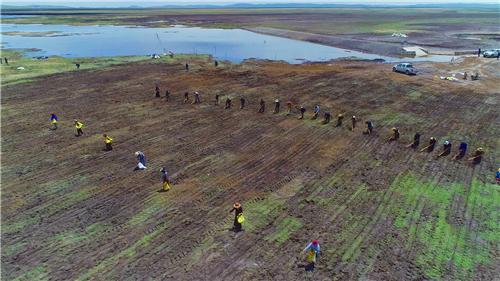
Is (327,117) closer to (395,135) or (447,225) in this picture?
(395,135)

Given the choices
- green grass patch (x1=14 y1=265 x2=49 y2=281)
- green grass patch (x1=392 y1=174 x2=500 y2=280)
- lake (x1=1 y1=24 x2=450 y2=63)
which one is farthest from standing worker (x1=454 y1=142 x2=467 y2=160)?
lake (x1=1 y1=24 x2=450 y2=63)

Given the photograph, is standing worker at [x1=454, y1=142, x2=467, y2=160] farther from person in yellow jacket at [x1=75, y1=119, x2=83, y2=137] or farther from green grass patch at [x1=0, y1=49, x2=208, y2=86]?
green grass patch at [x1=0, y1=49, x2=208, y2=86]

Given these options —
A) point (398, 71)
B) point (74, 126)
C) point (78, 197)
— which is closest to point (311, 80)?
point (398, 71)

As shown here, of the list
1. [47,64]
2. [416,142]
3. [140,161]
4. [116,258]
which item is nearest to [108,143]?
[140,161]

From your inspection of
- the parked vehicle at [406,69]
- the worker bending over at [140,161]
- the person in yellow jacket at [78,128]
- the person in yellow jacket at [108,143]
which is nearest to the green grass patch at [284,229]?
the worker bending over at [140,161]

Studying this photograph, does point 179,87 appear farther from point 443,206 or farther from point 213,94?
point 443,206
